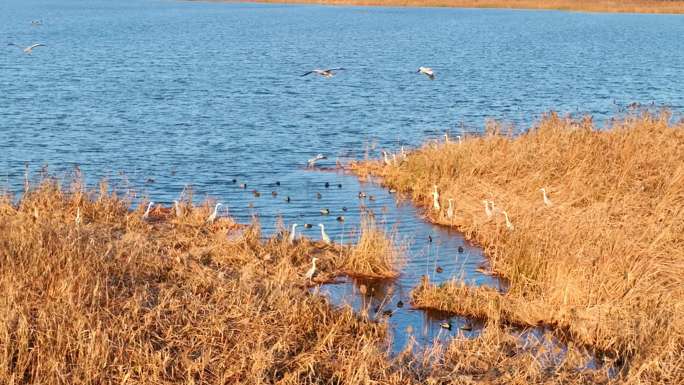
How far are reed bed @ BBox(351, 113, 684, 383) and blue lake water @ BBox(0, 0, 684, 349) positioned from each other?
2.51ft

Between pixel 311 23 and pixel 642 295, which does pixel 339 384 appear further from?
pixel 311 23

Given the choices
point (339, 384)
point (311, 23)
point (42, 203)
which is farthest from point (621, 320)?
point (311, 23)

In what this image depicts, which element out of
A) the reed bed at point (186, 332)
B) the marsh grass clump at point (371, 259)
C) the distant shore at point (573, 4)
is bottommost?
the distant shore at point (573, 4)

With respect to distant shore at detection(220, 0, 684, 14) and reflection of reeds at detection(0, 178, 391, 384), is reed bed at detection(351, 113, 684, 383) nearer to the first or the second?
reflection of reeds at detection(0, 178, 391, 384)

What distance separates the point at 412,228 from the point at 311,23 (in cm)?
7075

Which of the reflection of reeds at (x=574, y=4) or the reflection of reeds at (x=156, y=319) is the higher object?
the reflection of reeds at (x=156, y=319)

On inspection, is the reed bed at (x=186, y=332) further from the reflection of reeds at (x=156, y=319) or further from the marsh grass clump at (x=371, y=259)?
the marsh grass clump at (x=371, y=259)

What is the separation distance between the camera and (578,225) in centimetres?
1362

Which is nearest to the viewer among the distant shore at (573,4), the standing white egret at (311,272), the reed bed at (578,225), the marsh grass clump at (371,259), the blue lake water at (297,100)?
the reed bed at (578,225)

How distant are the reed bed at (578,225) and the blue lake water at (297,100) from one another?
30.1 inches

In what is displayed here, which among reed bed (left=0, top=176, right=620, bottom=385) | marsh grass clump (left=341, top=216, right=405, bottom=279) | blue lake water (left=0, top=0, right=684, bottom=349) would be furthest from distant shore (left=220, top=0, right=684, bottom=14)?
reed bed (left=0, top=176, right=620, bottom=385)

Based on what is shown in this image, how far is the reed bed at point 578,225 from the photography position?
1140 centimetres

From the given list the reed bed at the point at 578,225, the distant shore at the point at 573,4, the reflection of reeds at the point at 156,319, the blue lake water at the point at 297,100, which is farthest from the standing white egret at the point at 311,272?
the distant shore at the point at 573,4

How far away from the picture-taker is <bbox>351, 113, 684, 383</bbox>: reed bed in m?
11.4
